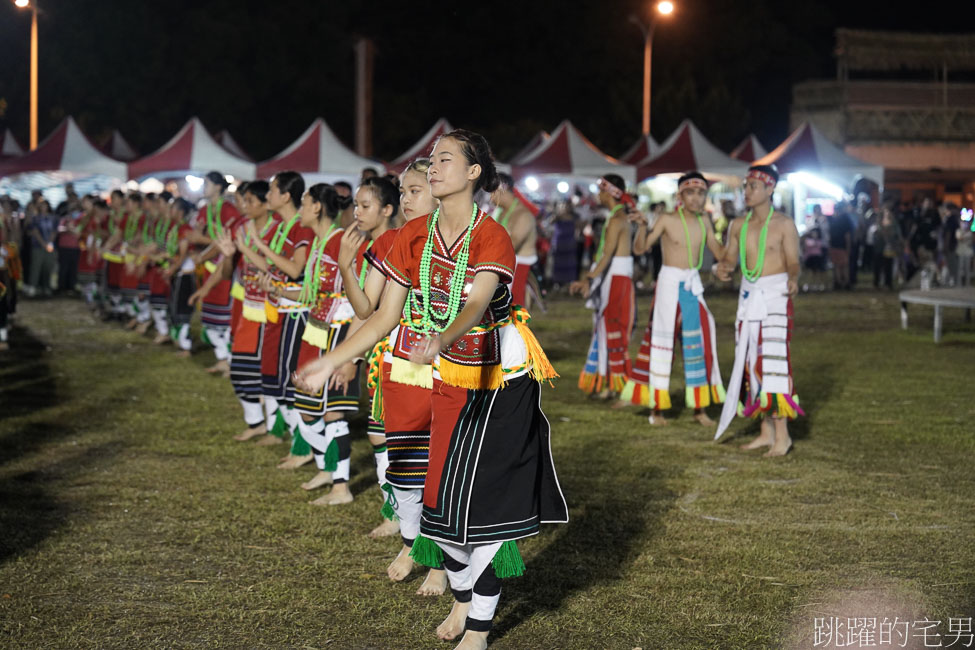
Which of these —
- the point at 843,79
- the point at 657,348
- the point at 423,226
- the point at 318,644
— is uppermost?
the point at 843,79

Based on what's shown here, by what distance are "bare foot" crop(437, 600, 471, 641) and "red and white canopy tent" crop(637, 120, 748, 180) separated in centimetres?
1882

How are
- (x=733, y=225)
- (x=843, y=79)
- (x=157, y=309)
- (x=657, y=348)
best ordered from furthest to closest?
(x=843, y=79)
(x=157, y=309)
(x=657, y=348)
(x=733, y=225)

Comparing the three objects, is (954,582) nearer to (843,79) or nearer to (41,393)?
(41,393)

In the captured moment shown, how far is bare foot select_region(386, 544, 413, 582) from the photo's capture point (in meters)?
5.30

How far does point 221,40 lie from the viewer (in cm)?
4353

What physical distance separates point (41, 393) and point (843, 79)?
38.4 meters

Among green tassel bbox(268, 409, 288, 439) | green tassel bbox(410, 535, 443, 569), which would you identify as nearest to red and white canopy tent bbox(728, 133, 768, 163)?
green tassel bbox(268, 409, 288, 439)

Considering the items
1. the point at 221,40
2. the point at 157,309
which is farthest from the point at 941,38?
the point at 157,309

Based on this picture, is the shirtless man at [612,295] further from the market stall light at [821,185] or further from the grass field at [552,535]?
the market stall light at [821,185]

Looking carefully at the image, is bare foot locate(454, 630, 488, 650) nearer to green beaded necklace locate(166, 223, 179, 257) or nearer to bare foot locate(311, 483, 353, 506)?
bare foot locate(311, 483, 353, 506)

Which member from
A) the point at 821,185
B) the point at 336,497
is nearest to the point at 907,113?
the point at 821,185

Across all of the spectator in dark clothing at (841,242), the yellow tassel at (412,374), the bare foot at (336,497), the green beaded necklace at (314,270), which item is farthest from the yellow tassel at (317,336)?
the spectator in dark clothing at (841,242)

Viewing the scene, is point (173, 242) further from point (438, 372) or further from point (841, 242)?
point (841, 242)

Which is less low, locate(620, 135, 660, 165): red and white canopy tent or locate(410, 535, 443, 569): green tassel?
locate(620, 135, 660, 165): red and white canopy tent
